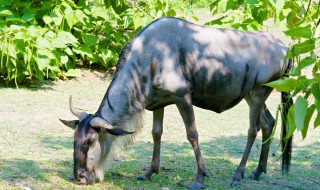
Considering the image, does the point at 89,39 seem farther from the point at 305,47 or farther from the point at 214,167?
the point at 305,47

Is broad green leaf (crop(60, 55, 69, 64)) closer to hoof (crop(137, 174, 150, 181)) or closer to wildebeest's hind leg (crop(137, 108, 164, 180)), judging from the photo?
wildebeest's hind leg (crop(137, 108, 164, 180))

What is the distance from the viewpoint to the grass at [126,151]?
6.07 meters

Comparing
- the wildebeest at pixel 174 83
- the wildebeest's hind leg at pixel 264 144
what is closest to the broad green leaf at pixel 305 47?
the wildebeest at pixel 174 83

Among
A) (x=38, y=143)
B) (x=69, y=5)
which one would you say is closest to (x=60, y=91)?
(x=69, y=5)

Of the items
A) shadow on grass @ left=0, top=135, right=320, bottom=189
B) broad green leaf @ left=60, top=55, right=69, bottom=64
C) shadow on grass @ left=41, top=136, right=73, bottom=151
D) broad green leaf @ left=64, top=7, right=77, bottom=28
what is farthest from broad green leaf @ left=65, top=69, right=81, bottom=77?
shadow on grass @ left=0, top=135, right=320, bottom=189

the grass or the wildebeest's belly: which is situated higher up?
the wildebeest's belly

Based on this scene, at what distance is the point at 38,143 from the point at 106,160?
204cm

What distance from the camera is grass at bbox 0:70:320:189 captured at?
6.07m

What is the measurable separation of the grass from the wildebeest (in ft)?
0.95

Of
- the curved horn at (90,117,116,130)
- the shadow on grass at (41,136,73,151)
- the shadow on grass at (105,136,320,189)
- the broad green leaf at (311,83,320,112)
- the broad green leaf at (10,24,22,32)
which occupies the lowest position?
the shadow on grass at (41,136,73,151)

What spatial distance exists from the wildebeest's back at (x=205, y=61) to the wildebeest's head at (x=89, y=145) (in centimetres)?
53

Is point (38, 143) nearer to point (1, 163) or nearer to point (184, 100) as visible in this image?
point (1, 163)

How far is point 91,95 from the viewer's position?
10.8 metres

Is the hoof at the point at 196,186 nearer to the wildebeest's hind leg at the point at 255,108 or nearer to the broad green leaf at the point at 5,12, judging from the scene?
the wildebeest's hind leg at the point at 255,108
